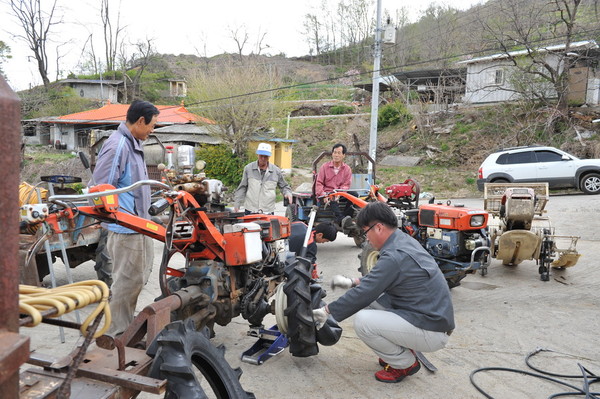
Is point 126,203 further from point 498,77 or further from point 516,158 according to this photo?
point 498,77

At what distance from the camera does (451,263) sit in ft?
18.6

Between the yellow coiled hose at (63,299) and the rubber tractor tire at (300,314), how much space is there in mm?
1920

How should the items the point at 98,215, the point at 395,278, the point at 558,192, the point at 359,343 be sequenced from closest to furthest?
1. the point at 98,215
2. the point at 395,278
3. the point at 359,343
4. the point at 558,192

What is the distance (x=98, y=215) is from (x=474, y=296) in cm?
Result: 465

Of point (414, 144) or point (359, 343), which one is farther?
point (414, 144)

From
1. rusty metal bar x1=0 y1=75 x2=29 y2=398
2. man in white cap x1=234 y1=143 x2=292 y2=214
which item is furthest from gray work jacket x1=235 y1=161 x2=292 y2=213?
rusty metal bar x1=0 y1=75 x2=29 y2=398

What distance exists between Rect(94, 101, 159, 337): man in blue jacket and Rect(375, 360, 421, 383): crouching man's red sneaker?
6.61 feet

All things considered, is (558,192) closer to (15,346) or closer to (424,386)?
(424,386)

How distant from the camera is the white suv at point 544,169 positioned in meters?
14.8

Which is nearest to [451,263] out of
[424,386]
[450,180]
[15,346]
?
[424,386]

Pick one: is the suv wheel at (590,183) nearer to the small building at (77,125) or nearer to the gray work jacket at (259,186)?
the gray work jacket at (259,186)

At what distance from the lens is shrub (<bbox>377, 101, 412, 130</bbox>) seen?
27.1 m

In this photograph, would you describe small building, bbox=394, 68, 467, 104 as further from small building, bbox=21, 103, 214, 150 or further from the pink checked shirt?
the pink checked shirt

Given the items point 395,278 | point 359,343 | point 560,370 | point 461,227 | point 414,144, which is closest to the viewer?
point 395,278
